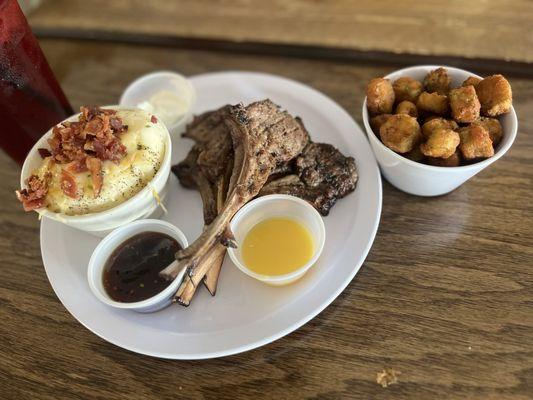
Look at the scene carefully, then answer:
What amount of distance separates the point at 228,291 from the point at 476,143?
4.27 feet

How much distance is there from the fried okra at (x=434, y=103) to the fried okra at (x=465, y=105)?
7cm

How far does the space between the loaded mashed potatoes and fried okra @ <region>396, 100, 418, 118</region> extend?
1.21m

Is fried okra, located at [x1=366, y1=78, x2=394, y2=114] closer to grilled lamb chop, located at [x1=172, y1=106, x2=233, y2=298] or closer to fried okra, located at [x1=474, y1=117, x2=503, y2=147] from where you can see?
fried okra, located at [x1=474, y1=117, x2=503, y2=147]

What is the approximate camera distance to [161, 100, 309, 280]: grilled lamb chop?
1986 millimetres

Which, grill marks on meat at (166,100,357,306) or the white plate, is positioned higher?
grill marks on meat at (166,100,357,306)

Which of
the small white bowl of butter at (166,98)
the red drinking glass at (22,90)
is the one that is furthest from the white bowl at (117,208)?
the small white bowl of butter at (166,98)

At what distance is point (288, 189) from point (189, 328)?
0.81 metres

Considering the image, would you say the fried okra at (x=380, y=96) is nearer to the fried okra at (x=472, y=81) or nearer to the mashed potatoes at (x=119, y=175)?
the fried okra at (x=472, y=81)

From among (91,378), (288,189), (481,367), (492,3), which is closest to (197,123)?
(288,189)

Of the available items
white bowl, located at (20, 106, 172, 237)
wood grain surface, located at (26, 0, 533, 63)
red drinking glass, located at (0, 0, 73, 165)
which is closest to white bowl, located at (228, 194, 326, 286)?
white bowl, located at (20, 106, 172, 237)

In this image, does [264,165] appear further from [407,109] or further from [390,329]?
[390,329]

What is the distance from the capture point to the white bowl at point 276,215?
78.7 inches

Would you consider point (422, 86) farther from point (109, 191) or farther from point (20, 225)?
point (20, 225)

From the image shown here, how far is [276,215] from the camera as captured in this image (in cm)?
216
